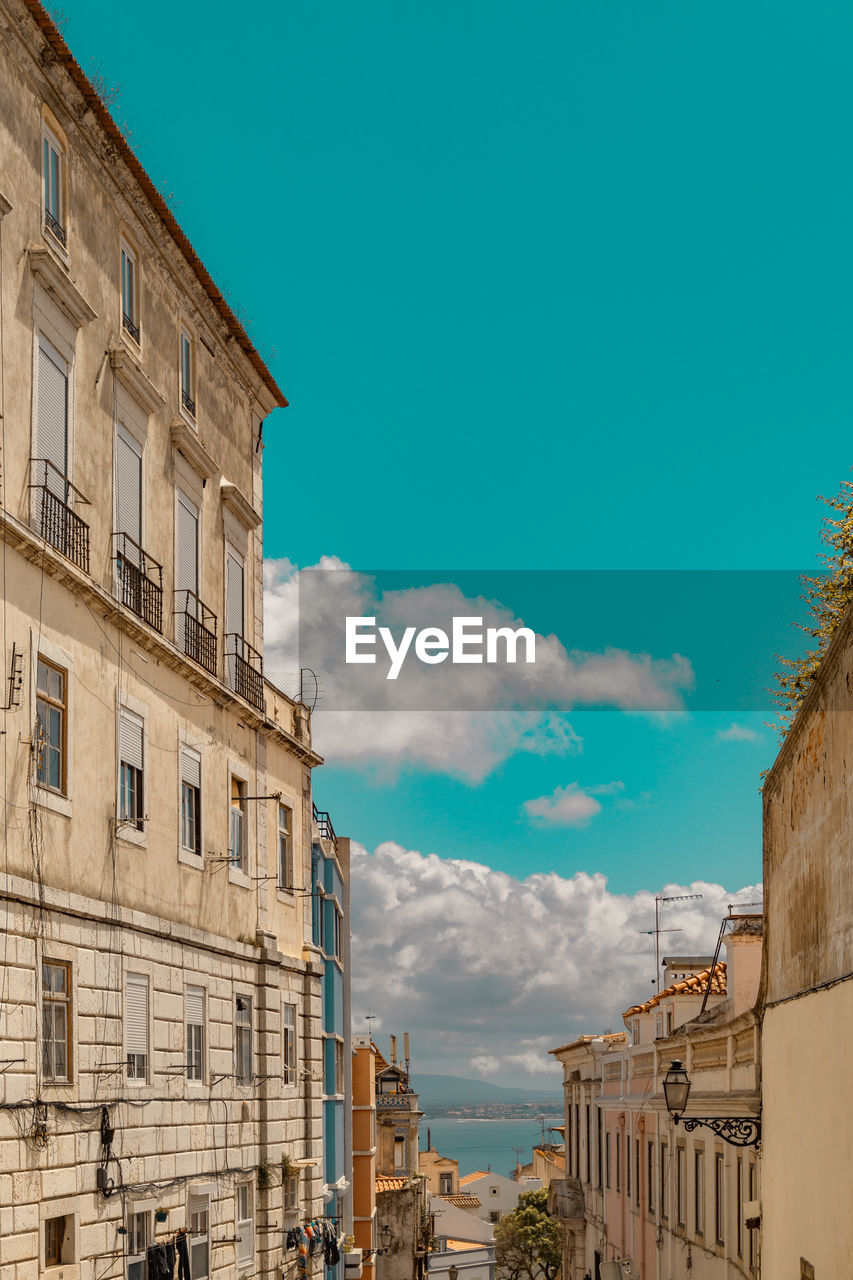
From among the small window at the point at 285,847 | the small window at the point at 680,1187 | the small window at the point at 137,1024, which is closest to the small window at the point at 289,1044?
the small window at the point at 285,847

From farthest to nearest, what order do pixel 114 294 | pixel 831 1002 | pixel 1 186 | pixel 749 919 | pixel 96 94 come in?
1. pixel 749 919
2. pixel 114 294
3. pixel 96 94
4. pixel 1 186
5. pixel 831 1002

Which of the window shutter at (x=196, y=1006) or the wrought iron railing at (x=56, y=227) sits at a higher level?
the wrought iron railing at (x=56, y=227)

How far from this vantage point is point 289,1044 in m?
28.7

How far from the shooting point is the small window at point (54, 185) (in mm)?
19188

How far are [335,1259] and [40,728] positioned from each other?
16889mm

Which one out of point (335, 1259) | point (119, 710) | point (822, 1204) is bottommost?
point (335, 1259)

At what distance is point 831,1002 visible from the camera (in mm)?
11820

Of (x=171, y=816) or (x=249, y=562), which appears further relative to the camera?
(x=249, y=562)

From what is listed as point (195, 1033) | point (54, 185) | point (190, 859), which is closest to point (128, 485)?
point (54, 185)

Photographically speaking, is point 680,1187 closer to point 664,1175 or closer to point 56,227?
point 664,1175

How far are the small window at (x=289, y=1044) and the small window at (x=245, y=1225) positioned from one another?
2.68 meters

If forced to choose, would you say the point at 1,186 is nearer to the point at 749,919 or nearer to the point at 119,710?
the point at 119,710

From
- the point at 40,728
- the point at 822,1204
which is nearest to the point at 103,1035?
the point at 40,728

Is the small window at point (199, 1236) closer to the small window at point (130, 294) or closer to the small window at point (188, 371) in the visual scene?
the small window at point (188, 371)
